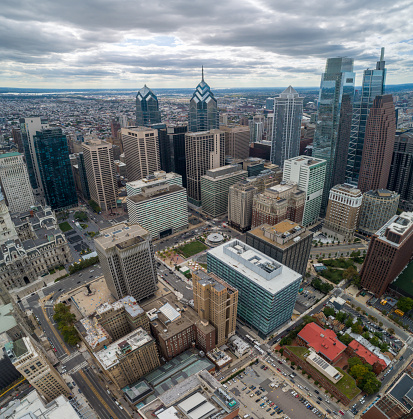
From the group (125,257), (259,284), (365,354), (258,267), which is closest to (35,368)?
(125,257)

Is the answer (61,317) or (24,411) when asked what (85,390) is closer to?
(24,411)

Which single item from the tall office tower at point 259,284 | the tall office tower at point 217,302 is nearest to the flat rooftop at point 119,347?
the tall office tower at point 217,302

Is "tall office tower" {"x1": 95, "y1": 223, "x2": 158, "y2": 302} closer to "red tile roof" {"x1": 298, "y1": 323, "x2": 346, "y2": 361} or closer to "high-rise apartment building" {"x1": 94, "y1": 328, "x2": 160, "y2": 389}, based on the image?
"high-rise apartment building" {"x1": 94, "y1": 328, "x2": 160, "y2": 389}

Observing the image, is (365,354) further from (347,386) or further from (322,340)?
(347,386)

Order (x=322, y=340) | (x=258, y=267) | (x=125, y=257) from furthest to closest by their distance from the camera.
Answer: (x=125, y=257), (x=258, y=267), (x=322, y=340)

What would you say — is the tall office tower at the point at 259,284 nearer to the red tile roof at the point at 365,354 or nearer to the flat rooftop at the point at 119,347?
the red tile roof at the point at 365,354

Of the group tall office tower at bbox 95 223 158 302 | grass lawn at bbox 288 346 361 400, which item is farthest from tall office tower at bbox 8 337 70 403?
grass lawn at bbox 288 346 361 400
